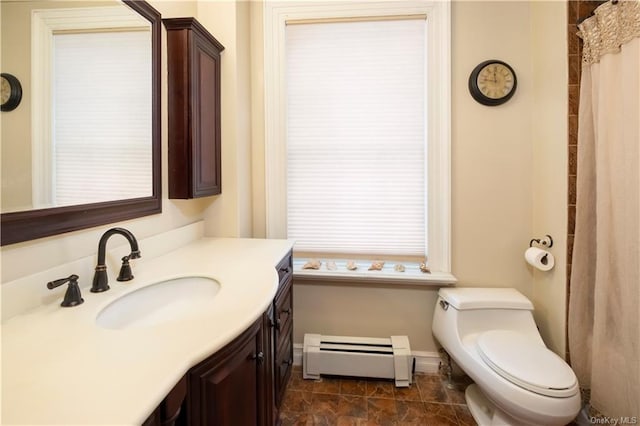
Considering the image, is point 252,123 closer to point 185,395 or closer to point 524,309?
point 185,395

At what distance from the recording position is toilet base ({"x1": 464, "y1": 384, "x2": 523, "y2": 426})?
1.45 meters

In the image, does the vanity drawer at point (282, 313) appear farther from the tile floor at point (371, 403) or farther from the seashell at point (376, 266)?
the seashell at point (376, 266)

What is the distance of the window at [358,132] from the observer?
195 centimetres

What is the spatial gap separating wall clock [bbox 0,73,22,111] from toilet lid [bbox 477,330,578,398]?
6.65 ft

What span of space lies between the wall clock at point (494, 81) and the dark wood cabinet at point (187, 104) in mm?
1639

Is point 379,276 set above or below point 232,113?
below

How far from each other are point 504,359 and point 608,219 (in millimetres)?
830

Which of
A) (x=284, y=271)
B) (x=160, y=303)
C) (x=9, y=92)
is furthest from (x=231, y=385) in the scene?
(x=9, y=92)

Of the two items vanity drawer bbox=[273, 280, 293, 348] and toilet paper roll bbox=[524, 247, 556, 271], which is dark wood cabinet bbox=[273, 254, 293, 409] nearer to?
vanity drawer bbox=[273, 280, 293, 348]

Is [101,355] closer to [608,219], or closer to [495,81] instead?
[608,219]

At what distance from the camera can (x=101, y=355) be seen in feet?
2.09

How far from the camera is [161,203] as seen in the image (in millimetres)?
1479

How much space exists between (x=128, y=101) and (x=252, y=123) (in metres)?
0.90

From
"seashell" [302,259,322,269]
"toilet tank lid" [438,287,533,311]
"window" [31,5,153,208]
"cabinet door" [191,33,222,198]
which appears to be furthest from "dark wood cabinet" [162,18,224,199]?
"toilet tank lid" [438,287,533,311]
